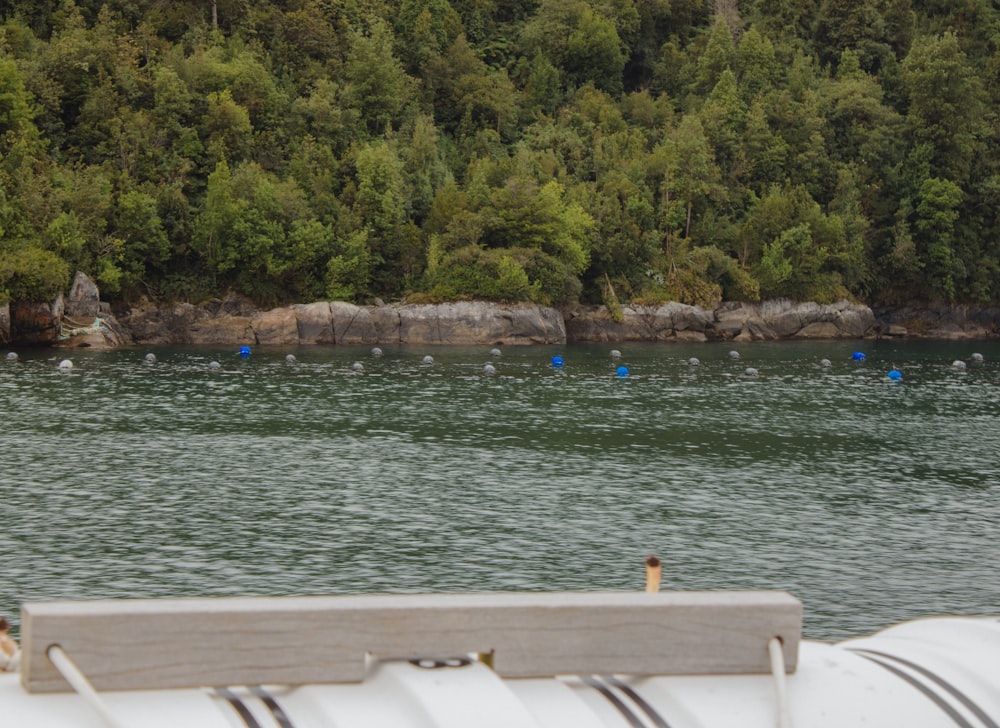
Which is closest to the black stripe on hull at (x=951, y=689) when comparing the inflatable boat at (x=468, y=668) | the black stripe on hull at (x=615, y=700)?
the inflatable boat at (x=468, y=668)

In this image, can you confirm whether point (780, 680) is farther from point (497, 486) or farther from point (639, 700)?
point (497, 486)

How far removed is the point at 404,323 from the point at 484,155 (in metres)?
25.7

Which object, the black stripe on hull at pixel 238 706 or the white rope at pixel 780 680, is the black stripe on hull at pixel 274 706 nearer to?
the black stripe on hull at pixel 238 706

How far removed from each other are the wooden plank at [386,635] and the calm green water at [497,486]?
14982mm

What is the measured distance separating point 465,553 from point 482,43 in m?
102

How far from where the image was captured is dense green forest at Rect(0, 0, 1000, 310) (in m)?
84.5

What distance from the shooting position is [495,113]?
352 feet

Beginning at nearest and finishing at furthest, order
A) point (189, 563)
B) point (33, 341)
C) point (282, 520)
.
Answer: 1. point (189, 563)
2. point (282, 520)
3. point (33, 341)

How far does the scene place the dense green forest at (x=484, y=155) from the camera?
8450 cm

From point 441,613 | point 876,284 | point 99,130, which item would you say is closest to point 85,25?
point 99,130

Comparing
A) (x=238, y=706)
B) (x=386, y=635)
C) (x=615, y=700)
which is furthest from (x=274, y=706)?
(x=615, y=700)

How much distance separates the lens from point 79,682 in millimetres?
4719

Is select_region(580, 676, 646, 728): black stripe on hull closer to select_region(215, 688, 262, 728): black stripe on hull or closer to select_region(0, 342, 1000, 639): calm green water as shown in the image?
select_region(215, 688, 262, 728): black stripe on hull

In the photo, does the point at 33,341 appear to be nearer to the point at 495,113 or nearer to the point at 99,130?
the point at 99,130
